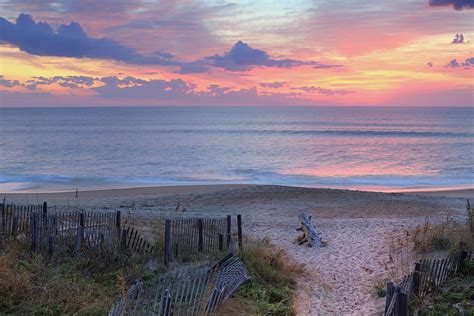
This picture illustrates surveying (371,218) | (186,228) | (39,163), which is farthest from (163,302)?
(39,163)

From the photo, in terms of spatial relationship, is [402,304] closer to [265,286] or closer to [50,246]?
[265,286]

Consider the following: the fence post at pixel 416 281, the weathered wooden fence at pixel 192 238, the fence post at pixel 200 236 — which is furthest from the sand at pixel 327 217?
the fence post at pixel 200 236

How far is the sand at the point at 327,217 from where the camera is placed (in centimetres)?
936

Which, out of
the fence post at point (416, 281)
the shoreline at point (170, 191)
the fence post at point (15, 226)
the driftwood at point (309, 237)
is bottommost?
the shoreline at point (170, 191)

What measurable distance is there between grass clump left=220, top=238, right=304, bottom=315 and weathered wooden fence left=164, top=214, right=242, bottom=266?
705mm

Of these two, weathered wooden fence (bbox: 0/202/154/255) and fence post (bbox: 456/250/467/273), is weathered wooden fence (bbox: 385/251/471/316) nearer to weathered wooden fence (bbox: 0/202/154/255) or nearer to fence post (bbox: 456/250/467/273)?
fence post (bbox: 456/250/467/273)

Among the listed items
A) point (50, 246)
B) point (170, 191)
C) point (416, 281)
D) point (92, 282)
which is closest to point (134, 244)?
point (50, 246)

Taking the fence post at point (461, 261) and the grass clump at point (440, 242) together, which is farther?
the grass clump at point (440, 242)

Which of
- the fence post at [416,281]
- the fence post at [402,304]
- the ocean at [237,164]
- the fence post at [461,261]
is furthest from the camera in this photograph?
the ocean at [237,164]

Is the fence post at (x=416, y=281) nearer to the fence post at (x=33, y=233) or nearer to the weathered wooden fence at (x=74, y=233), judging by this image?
the weathered wooden fence at (x=74, y=233)

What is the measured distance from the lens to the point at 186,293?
21.4 ft

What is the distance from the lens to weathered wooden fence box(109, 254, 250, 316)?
568 centimetres

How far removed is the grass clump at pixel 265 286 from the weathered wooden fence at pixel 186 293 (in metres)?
0.20

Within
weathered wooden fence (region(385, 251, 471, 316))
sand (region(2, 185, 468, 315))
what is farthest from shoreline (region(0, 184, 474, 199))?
weathered wooden fence (region(385, 251, 471, 316))
